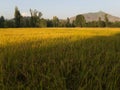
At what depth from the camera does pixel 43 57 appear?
2518 millimetres

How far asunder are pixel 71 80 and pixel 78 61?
0.50 m

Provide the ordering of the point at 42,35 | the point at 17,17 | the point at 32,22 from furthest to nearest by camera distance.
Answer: the point at 32,22, the point at 17,17, the point at 42,35

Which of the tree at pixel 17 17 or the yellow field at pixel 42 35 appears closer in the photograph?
the yellow field at pixel 42 35

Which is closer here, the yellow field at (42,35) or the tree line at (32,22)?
the yellow field at (42,35)

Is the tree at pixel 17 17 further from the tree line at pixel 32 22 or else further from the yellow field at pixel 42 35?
the yellow field at pixel 42 35

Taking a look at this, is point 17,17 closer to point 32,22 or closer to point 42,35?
point 32,22

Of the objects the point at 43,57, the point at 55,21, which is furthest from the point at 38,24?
the point at 43,57

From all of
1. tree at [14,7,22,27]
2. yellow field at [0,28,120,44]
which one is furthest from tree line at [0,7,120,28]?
yellow field at [0,28,120,44]

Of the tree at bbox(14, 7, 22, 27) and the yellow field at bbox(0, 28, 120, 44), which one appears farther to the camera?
the tree at bbox(14, 7, 22, 27)

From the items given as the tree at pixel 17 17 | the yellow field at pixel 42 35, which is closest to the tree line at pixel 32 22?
the tree at pixel 17 17

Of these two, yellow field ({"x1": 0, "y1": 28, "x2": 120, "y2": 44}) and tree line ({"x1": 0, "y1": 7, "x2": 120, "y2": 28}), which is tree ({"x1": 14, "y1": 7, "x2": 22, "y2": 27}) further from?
yellow field ({"x1": 0, "y1": 28, "x2": 120, "y2": 44})

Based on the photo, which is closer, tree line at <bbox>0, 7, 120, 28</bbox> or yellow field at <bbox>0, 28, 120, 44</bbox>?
yellow field at <bbox>0, 28, 120, 44</bbox>

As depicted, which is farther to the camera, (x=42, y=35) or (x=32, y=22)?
(x=32, y=22)

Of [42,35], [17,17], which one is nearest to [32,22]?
[17,17]
